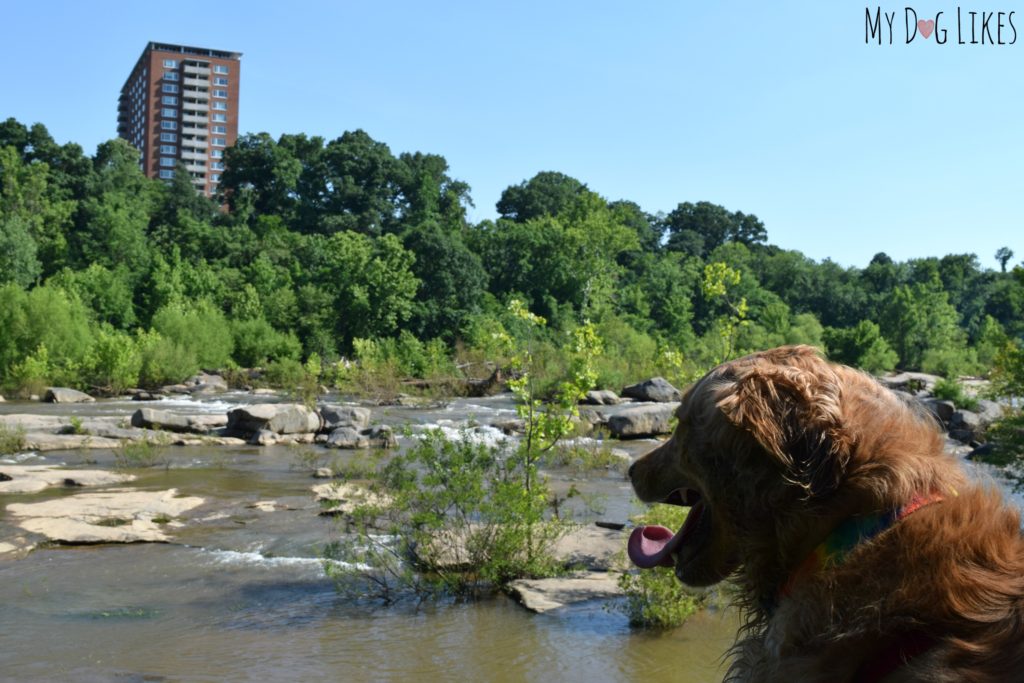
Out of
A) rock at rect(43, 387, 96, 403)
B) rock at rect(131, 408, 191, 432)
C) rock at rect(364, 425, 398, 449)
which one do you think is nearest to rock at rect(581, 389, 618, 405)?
rock at rect(364, 425, 398, 449)

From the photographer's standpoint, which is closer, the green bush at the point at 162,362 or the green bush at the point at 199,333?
the green bush at the point at 162,362

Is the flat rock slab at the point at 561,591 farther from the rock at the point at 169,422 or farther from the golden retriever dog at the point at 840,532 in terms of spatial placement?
the rock at the point at 169,422

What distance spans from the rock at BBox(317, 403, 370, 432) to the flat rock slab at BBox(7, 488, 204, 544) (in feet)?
28.6

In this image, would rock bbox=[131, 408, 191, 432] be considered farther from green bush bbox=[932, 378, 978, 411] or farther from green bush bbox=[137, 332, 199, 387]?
green bush bbox=[932, 378, 978, 411]

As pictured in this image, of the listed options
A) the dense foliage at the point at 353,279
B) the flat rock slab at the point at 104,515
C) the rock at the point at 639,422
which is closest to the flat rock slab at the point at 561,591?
the flat rock slab at the point at 104,515

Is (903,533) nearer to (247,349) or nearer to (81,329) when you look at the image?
(81,329)

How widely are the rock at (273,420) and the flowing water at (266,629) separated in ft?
32.9

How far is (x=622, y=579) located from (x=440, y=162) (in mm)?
69049

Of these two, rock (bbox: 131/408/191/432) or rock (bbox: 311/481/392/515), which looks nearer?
rock (bbox: 311/481/392/515)

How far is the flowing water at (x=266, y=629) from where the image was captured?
248 inches

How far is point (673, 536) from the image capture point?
8.77 ft

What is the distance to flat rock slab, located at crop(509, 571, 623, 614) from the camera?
7.64m

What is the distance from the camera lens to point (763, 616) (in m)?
2.21

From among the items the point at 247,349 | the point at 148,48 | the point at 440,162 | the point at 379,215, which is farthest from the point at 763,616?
the point at 148,48
